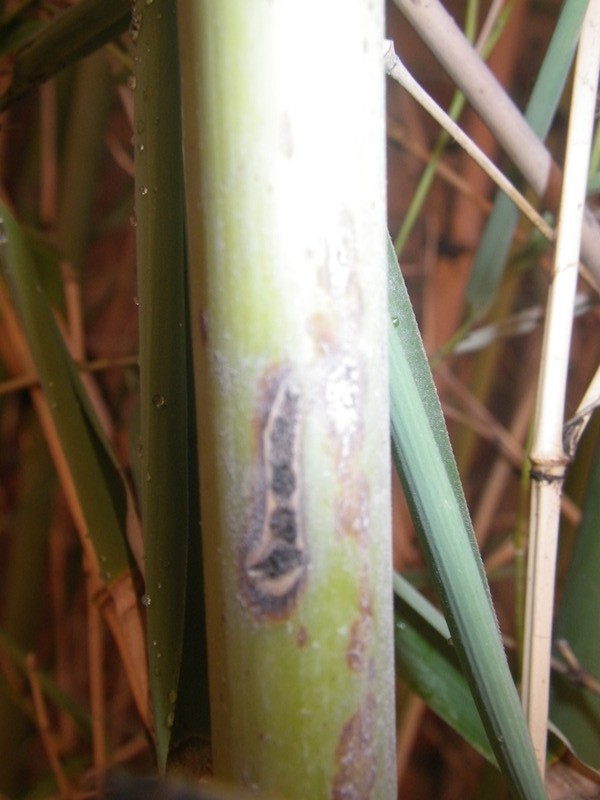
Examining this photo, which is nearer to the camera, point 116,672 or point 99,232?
point 99,232

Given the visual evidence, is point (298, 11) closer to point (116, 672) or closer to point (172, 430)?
point (172, 430)

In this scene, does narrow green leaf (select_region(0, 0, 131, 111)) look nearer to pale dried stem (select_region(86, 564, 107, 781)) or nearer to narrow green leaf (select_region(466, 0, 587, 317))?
narrow green leaf (select_region(466, 0, 587, 317))

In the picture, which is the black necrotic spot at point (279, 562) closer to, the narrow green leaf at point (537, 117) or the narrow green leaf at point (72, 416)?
the narrow green leaf at point (72, 416)

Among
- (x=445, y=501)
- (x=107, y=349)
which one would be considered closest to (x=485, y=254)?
(x=445, y=501)

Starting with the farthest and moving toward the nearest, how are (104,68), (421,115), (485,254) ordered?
1. (421,115)
2. (104,68)
3. (485,254)

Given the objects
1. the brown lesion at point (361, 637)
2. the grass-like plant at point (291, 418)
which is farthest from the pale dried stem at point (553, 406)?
the brown lesion at point (361, 637)

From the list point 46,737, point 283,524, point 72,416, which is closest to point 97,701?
point 46,737
